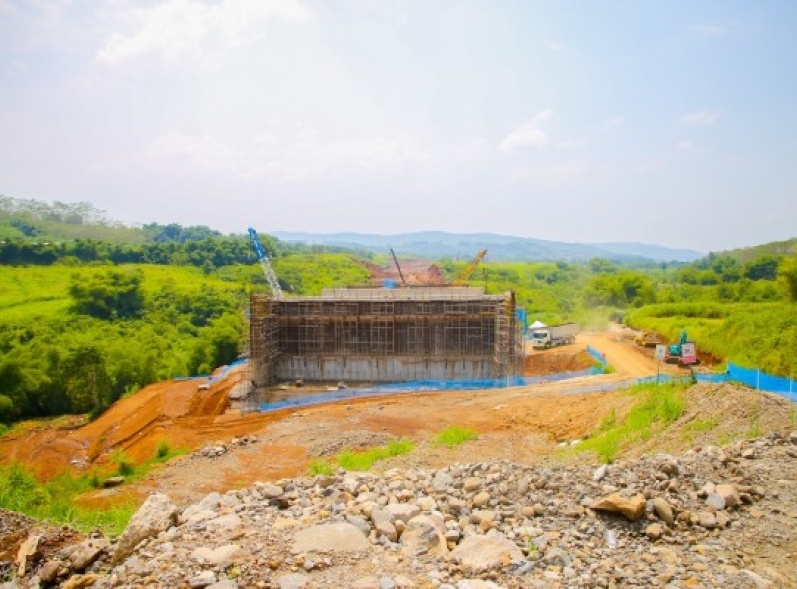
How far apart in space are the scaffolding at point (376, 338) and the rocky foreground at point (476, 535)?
23232 mm

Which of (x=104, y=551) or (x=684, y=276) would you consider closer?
(x=104, y=551)

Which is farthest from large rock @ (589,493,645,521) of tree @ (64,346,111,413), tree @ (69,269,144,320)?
tree @ (69,269,144,320)

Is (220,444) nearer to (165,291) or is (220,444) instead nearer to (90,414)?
(90,414)

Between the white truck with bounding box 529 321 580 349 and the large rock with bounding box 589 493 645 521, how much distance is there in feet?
105

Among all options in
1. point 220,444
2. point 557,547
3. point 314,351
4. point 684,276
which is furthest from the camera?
point 684,276

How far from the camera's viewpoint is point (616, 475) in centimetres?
787

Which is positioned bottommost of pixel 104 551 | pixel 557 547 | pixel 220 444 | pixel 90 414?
pixel 90 414

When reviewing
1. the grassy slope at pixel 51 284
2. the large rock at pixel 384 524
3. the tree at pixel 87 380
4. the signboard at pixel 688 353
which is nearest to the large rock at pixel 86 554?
the large rock at pixel 384 524

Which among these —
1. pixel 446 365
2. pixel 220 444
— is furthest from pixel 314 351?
pixel 220 444

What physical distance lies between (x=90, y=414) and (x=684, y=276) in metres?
94.8

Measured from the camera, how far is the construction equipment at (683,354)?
2836cm

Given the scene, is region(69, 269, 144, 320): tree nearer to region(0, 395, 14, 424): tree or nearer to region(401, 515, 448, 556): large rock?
region(0, 395, 14, 424): tree

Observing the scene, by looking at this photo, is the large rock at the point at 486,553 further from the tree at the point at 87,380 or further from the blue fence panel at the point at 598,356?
the tree at the point at 87,380

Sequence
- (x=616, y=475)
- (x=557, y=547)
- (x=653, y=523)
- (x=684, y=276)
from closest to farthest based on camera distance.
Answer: (x=557, y=547) → (x=653, y=523) → (x=616, y=475) → (x=684, y=276)
